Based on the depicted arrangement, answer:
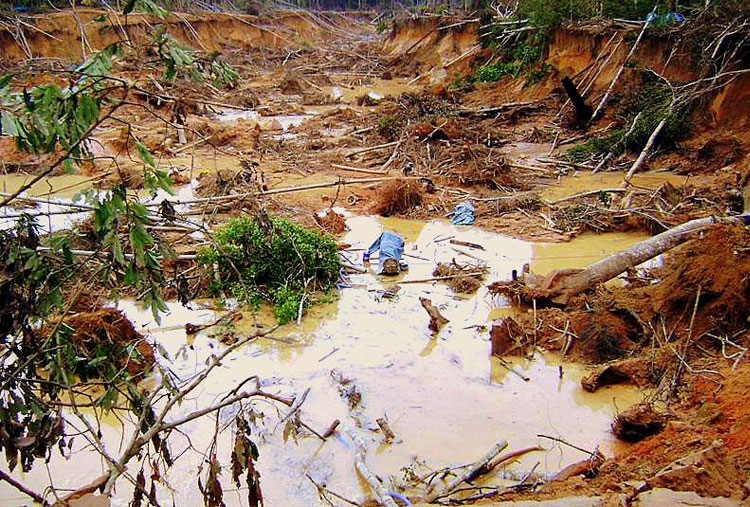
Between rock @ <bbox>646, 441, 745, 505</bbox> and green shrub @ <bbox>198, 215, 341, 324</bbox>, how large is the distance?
4792 millimetres

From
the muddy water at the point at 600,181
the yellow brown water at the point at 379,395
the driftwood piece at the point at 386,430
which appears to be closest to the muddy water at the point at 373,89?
the muddy water at the point at 600,181

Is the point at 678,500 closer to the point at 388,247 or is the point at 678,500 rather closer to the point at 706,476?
the point at 706,476

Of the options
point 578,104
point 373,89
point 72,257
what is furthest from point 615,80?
point 72,257

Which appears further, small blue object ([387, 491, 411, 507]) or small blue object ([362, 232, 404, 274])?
small blue object ([362, 232, 404, 274])

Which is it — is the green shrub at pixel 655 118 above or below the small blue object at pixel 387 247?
above

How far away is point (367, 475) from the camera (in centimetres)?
408

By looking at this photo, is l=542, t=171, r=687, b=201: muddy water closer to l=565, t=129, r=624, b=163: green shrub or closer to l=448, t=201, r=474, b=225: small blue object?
l=565, t=129, r=624, b=163: green shrub

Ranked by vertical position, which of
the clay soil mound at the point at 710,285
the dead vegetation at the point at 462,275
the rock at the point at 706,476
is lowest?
the dead vegetation at the point at 462,275

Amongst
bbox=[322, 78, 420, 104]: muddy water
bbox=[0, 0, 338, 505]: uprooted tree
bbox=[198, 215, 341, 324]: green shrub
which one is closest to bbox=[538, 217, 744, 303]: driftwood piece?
bbox=[198, 215, 341, 324]: green shrub

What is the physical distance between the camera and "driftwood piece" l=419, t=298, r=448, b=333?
6.52 meters

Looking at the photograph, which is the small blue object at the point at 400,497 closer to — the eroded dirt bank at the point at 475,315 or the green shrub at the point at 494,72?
the eroded dirt bank at the point at 475,315

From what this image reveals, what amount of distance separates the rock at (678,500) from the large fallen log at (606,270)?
145 inches

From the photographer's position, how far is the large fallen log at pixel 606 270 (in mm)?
6617

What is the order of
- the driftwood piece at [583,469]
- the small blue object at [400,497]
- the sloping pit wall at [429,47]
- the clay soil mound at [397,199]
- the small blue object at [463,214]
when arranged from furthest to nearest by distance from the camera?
1. the sloping pit wall at [429,47]
2. the clay soil mound at [397,199]
3. the small blue object at [463,214]
4. the driftwood piece at [583,469]
5. the small blue object at [400,497]
